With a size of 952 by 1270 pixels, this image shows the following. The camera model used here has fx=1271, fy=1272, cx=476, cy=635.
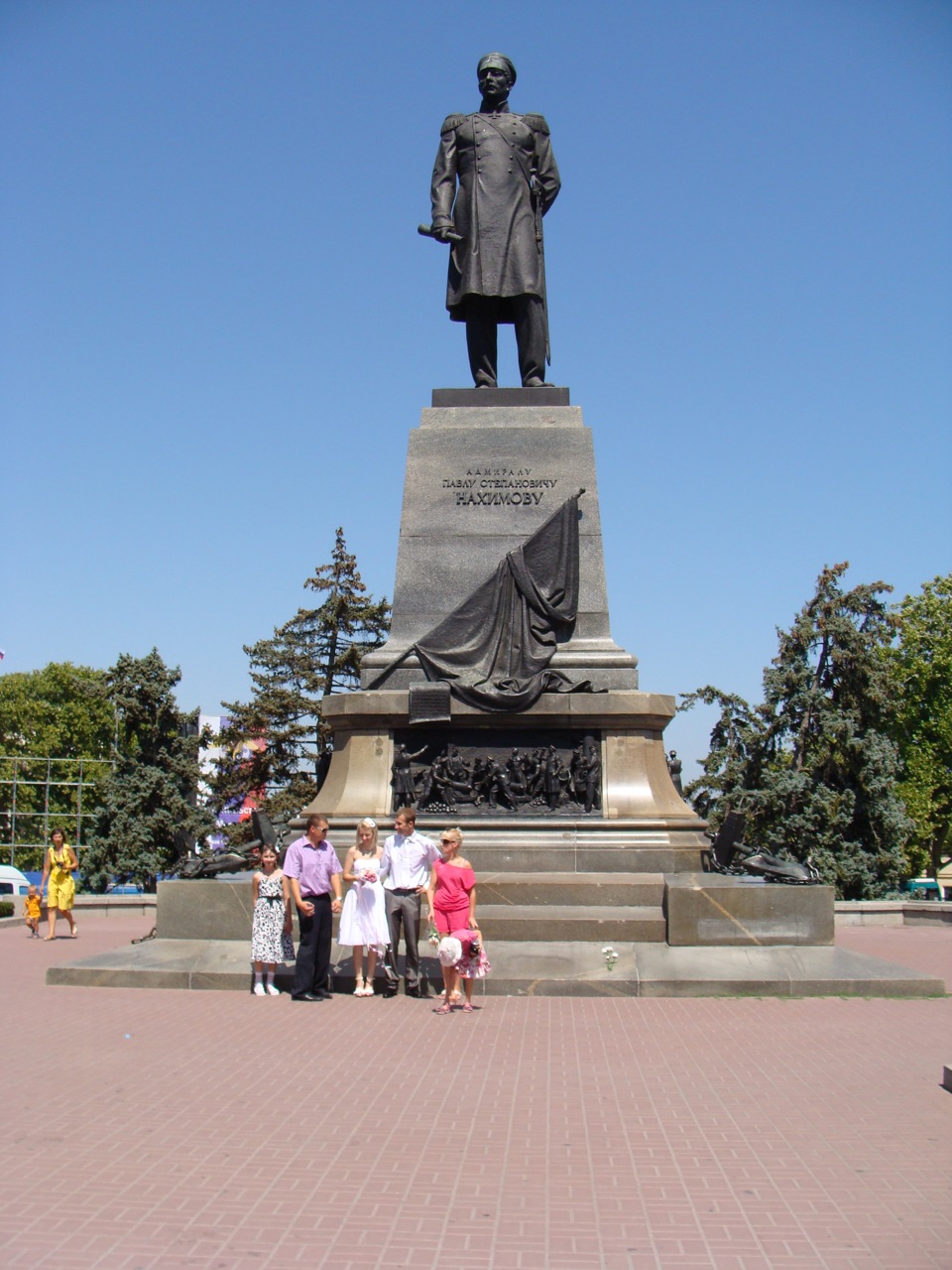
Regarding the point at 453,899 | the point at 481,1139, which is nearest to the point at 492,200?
the point at 453,899

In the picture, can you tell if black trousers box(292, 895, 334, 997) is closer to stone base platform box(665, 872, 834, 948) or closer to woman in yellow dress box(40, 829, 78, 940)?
stone base platform box(665, 872, 834, 948)

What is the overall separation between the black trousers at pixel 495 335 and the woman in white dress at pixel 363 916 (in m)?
7.24

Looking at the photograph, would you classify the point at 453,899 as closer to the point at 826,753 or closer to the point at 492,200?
the point at 492,200

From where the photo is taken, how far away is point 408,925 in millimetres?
10523

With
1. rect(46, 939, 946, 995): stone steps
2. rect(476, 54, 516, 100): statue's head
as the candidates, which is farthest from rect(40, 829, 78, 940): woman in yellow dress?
rect(476, 54, 516, 100): statue's head

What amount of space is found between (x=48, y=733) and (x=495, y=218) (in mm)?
46990

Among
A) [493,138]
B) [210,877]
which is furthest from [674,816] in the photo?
[493,138]

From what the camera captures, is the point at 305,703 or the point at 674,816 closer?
the point at 674,816

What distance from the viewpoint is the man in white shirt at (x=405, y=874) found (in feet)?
34.8

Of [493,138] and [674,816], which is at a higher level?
[493,138]

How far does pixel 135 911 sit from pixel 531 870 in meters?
12.4

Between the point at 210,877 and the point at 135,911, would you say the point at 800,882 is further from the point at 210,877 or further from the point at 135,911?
the point at 135,911

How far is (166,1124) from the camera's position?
20.4 feet

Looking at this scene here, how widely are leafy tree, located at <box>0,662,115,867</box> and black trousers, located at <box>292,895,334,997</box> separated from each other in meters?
46.8
